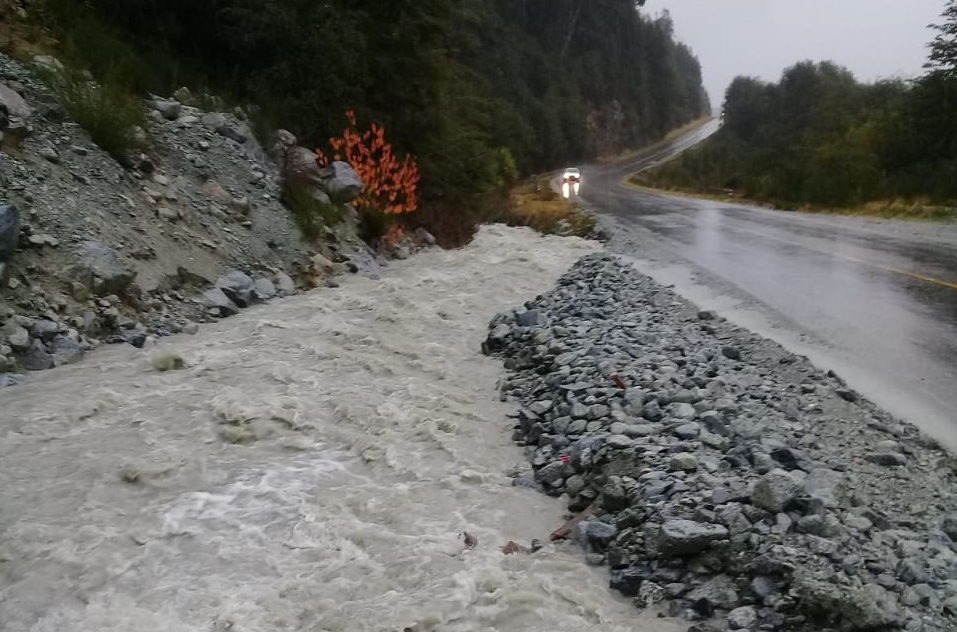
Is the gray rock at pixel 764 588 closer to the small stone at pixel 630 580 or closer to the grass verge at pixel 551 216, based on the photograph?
the small stone at pixel 630 580

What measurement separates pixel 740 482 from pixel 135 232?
316 inches

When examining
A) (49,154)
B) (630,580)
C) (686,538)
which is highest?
(49,154)

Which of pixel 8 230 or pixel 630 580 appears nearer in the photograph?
pixel 630 580

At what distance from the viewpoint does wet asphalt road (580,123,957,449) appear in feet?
24.0

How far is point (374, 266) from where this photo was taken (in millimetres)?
13961

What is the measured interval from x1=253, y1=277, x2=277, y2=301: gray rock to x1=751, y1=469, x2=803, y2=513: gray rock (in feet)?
25.7

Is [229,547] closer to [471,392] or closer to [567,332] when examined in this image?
[471,392]

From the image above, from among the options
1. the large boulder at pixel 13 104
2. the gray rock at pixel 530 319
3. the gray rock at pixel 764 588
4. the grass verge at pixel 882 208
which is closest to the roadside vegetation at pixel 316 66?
the large boulder at pixel 13 104

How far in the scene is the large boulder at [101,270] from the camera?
832 cm

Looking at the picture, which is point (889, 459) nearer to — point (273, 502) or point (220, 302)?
point (273, 502)

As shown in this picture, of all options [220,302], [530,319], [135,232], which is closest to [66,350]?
[220,302]

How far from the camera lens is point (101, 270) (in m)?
8.47

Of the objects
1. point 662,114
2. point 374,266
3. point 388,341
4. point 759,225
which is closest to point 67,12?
point 374,266

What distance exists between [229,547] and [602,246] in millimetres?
15075
